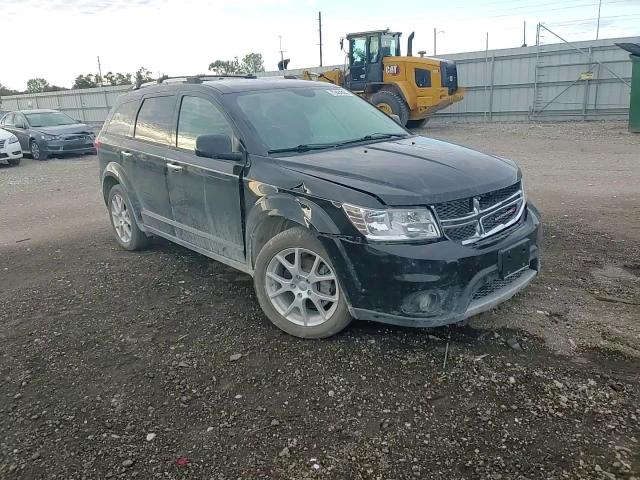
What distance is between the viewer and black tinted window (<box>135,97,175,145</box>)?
5.02 m

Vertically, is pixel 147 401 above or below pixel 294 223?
below

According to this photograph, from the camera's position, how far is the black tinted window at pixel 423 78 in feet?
57.9

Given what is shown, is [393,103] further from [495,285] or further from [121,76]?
[121,76]

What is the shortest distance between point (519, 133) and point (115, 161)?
48.1 feet

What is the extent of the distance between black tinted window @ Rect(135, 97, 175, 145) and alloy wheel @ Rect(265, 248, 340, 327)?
6.27 ft

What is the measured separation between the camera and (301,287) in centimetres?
373

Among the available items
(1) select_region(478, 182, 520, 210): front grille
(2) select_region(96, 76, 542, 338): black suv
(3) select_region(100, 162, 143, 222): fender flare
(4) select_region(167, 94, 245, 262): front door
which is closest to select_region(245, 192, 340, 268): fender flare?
(2) select_region(96, 76, 542, 338): black suv

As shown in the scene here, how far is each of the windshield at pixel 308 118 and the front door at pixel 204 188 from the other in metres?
0.28

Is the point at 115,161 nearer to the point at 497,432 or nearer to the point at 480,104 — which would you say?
the point at 497,432

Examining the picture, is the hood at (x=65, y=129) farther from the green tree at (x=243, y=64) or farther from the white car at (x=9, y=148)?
the green tree at (x=243, y=64)

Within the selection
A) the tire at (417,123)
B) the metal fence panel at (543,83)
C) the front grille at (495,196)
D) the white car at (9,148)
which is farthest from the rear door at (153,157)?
the metal fence panel at (543,83)

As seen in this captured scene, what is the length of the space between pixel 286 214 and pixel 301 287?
514 mm

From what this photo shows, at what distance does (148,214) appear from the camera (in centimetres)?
545

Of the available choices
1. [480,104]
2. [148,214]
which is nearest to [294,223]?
[148,214]
